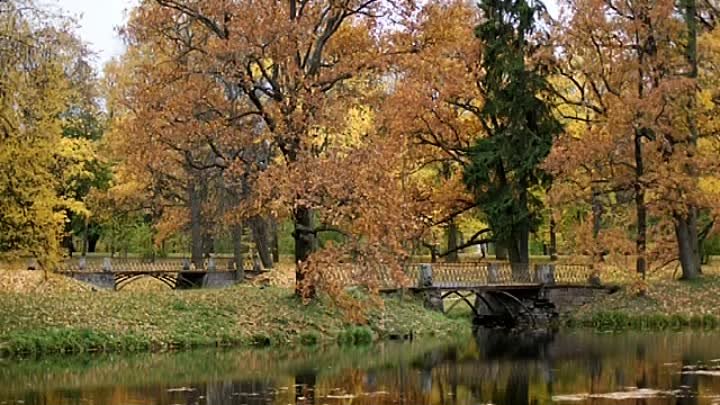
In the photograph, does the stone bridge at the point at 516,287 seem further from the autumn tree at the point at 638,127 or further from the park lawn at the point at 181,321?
the park lawn at the point at 181,321

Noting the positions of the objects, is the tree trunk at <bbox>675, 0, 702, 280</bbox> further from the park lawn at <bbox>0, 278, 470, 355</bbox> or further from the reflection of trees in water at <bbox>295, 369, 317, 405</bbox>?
the reflection of trees in water at <bbox>295, 369, 317, 405</bbox>

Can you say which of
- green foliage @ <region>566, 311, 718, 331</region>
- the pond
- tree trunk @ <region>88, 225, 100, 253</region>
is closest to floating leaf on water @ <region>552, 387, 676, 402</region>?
the pond

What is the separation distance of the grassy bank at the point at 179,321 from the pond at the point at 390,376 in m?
1.19

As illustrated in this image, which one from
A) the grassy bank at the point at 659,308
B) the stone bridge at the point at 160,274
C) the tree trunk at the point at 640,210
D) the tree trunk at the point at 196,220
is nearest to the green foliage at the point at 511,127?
the tree trunk at the point at 640,210

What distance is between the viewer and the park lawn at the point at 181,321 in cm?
2416

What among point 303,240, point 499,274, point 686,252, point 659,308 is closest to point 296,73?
point 303,240

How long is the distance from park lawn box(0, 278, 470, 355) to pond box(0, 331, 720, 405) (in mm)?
1187

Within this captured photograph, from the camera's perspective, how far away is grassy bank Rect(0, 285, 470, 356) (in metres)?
24.1

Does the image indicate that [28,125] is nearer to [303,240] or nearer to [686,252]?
[303,240]

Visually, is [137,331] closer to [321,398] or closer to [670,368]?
[321,398]

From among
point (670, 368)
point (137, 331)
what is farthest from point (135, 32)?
point (670, 368)

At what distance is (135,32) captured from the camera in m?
26.9

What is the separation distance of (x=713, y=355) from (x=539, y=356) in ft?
12.9

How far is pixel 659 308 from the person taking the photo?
1308 inches
